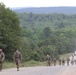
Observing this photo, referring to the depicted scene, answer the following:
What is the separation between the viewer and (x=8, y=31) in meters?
57.4

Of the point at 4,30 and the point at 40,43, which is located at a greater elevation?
the point at 4,30

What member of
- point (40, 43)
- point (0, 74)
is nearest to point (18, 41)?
point (0, 74)

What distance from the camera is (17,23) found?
5975cm

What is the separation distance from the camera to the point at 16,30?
60.4 meters

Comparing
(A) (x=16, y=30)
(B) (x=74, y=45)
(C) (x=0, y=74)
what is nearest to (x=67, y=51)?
(B) (x=74, y=45)

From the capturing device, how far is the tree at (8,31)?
5584 centimetres

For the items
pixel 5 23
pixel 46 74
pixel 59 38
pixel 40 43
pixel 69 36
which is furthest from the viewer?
pixel 69 36

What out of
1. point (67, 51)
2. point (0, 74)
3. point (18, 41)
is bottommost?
point (67, 51)

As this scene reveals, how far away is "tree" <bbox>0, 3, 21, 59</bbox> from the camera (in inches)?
2198

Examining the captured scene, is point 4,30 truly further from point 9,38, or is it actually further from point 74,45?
point 74,45

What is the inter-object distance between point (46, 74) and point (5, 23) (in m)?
36.5

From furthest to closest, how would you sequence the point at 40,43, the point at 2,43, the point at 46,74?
the point at 40,43 → the point at 2,43 → the point at 46,74

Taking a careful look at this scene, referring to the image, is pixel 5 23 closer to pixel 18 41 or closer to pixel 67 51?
pixel 18 41

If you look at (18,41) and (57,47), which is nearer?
(18,41)
